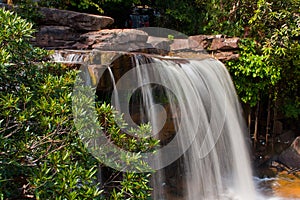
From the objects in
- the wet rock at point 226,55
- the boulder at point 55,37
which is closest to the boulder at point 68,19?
the boulder at point 55,37

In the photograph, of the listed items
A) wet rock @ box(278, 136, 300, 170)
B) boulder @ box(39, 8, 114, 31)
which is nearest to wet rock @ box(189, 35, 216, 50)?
boulder @ box(39, 8, 114, 31)

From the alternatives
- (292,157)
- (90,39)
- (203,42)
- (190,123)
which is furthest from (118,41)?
(292,157)

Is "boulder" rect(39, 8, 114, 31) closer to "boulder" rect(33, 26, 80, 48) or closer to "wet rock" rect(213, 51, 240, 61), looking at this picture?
"boulder" rect(33, 26, 80, 48)

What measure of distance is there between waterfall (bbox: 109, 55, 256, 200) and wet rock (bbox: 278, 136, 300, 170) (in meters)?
1.33

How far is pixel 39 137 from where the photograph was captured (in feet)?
7.65

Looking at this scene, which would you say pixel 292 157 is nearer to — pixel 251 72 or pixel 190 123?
pixel 251 72

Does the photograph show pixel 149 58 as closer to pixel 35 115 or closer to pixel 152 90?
pixel 152 90

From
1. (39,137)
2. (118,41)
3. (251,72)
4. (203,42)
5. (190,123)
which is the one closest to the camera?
(39,137)

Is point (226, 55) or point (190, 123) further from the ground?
point (226, 55)

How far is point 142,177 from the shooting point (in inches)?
96.4

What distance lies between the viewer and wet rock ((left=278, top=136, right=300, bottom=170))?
7.09 metres

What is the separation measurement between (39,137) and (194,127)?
3206mm

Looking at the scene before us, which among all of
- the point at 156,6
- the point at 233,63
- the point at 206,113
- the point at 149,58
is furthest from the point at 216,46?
the point at 156,6

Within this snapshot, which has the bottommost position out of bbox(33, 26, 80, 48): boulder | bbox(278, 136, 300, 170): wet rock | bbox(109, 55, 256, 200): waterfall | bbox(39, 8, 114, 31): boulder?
bbox(278, 136, 300, 170): wet rock
